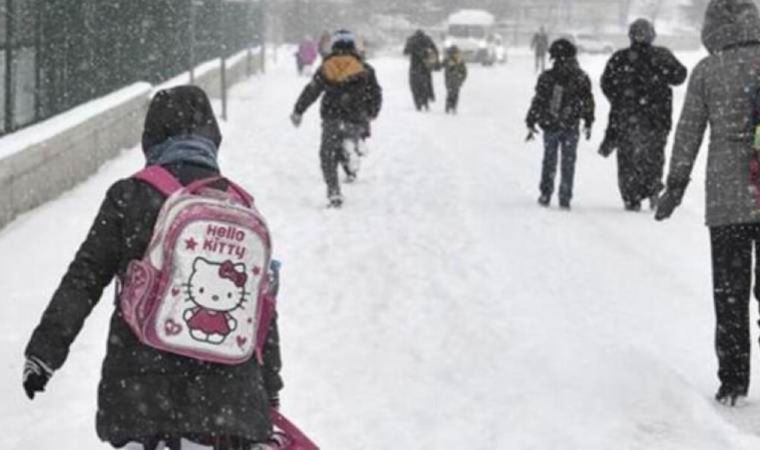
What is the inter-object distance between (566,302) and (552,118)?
174 inches

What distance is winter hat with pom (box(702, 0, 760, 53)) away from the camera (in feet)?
20.5

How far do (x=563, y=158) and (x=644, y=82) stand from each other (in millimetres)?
1236

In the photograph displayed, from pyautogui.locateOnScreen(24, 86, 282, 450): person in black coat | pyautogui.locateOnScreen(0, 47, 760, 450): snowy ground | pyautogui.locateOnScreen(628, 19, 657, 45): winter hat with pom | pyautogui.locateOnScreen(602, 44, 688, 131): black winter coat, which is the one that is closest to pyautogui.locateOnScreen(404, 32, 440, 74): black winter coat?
pyautogui.locateOnScreen(0, 47, 760, 450): snowy ground

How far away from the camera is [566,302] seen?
8.95 m

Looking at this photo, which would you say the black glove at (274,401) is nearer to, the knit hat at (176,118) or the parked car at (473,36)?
the knit hat at (176,118)

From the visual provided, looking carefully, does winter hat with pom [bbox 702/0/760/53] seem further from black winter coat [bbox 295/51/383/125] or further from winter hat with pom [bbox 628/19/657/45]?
black winter coat [bbox 295/51/383/125]

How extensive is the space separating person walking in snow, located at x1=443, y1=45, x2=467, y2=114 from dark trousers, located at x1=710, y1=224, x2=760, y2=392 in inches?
803

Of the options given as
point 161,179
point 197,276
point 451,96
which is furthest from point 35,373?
point 451,96

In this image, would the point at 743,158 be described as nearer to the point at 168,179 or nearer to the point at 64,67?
the point at 168,179

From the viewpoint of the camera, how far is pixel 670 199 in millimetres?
6453

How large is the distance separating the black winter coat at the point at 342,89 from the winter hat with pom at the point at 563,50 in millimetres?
1760

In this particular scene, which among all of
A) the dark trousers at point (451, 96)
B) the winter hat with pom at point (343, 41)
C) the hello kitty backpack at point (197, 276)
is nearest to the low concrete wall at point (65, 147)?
the winter hat with pom at point (343, 41)

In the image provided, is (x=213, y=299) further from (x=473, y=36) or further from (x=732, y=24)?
(x=473, y=36)

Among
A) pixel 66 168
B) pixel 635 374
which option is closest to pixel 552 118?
pixel 66 168
